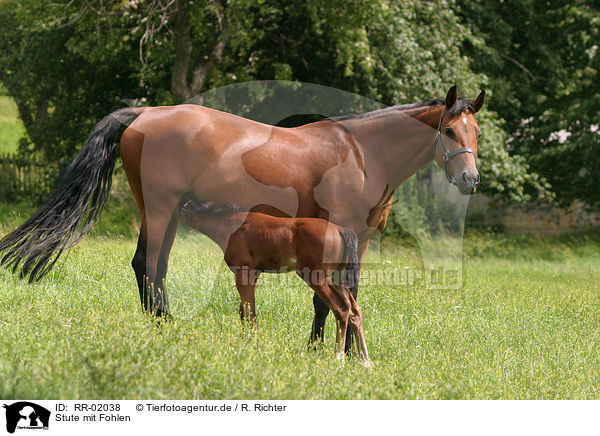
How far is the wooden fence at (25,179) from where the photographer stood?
1739cm

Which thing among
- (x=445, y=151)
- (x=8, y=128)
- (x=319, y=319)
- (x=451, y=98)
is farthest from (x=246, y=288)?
(x=8, y=128)

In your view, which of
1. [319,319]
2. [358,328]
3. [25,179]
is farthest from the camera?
[25,179]

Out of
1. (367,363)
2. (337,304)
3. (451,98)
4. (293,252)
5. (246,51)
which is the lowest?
(367,363)

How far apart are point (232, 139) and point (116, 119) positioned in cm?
133

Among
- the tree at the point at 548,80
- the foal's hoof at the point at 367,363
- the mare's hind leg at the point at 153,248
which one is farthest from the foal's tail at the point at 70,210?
the tree at the point at 548,80

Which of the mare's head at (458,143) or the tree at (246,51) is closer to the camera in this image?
the mare's head at (458,143)

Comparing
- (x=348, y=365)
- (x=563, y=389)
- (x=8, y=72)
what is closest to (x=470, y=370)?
(x=563, y=389)

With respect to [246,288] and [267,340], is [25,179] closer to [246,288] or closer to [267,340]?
[246,288]

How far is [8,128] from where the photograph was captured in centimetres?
3288

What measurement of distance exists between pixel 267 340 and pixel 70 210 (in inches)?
94.0

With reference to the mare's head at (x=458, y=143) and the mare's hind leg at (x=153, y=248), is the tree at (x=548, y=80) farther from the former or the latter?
the mare's hind leg at (x=153, y=248)

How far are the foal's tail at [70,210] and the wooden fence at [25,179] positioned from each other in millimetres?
12462
